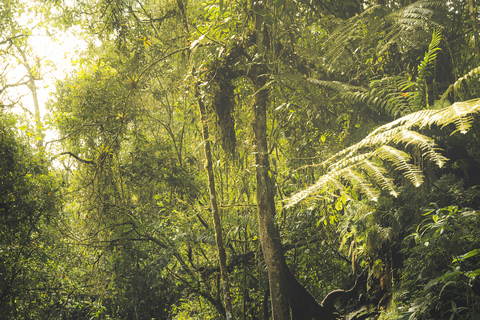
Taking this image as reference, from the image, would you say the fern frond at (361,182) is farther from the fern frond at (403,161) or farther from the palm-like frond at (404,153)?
A: the fern frond at (403,161)

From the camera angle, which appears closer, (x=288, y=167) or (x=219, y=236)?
(x=219, y=236)

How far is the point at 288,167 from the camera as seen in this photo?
4098mm

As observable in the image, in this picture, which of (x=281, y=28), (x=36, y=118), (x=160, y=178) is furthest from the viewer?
(x=36, y=118)

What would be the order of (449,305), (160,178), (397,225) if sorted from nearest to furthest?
(449,305) < (397,225) < (160,178)

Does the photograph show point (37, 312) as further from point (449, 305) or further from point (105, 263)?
point (449, 305)

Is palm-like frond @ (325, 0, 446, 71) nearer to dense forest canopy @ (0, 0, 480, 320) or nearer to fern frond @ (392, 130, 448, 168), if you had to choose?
dense forest canopy @ (0, 0, 480, 320)

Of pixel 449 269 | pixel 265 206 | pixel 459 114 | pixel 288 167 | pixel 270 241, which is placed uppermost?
pixel 288 167

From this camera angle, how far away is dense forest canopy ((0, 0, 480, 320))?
1.98 metres

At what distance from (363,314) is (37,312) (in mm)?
4854

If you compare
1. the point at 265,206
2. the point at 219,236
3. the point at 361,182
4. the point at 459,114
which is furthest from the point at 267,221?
the point at 459,114

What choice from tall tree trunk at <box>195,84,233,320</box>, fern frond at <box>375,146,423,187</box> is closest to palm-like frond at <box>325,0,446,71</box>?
fern frond at <box>375,146,423,187</box>

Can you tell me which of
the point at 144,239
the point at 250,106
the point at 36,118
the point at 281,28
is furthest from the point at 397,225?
the point at 36,118

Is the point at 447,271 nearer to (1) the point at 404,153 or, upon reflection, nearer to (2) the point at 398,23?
(1) the point at 404,153

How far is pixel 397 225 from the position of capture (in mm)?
2480
